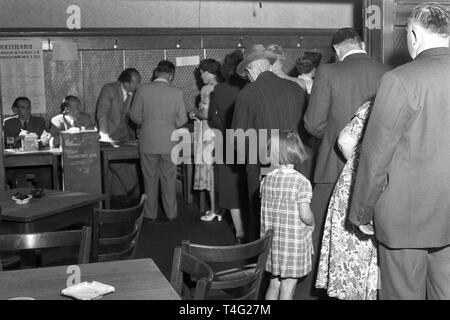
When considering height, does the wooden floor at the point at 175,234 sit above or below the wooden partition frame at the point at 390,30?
below

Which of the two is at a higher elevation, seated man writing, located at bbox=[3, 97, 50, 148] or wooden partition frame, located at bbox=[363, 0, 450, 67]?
wooden partition frame, located at bbox=[363, 0, 450, 67]

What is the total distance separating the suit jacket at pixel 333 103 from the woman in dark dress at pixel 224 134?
6.64 feet

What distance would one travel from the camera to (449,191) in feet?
10.8

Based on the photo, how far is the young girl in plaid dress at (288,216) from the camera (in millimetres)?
4281

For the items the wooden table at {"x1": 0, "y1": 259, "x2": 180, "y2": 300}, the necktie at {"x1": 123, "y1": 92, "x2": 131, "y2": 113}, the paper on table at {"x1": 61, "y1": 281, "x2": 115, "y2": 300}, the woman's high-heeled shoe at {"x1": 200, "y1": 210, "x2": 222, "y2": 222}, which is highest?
the necktie at {"x1": 123, "y1": 92, "x2": 131, "y2": 113}

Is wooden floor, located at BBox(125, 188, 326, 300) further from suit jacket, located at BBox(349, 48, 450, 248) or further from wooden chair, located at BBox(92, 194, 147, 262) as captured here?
suit jacket, located at BBox(349, 48, 450, 248)

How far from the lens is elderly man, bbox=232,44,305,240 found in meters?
5.39

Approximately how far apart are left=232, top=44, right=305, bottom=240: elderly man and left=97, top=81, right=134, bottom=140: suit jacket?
14.6ft

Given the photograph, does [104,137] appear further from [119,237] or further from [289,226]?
[289,226]

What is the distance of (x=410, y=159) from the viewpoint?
3246 mm

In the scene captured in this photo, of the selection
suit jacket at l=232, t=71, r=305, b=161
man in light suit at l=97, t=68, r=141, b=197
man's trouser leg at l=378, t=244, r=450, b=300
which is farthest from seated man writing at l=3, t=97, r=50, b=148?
man's trouser leg at l=378, t=244, r=450, b=300

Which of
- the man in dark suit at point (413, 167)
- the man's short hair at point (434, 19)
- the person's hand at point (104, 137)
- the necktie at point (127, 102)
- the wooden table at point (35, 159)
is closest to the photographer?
the man in dark suit at point (413, 167)

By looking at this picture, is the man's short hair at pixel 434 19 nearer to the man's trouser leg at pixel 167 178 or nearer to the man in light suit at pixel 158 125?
the man in light suit at pixel 158 125

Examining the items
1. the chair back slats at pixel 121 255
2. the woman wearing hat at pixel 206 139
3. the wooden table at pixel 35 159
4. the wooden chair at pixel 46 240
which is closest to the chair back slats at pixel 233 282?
the wooden chair at pixel 46 240
